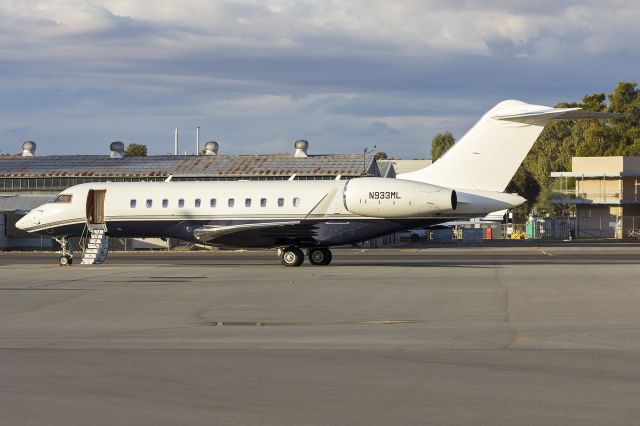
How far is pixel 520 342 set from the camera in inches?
538

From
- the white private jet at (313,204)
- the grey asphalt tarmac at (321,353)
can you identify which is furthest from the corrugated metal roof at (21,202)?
the grey asphalt tarmac at (321,353)

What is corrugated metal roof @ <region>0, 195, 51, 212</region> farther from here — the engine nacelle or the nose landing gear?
the engine nacelle

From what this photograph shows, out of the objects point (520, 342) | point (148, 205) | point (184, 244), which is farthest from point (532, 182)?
point (520, 342)

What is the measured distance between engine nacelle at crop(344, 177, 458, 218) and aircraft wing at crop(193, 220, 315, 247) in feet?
6.04

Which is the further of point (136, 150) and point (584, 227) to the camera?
point (136, 150)

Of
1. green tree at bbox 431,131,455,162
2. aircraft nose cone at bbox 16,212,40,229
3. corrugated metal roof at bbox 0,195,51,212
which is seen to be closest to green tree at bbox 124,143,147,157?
green tree at bbox 431,131,455,162

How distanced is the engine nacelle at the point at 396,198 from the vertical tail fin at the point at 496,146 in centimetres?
118

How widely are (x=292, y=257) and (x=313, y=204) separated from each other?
2.03 metres

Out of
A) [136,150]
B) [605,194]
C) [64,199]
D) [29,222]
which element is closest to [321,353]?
[64,199]

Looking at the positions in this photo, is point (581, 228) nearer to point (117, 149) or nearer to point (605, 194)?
point (605, 194)

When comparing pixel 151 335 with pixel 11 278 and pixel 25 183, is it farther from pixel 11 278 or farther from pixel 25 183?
pixel 25 183

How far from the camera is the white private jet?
31234 mm

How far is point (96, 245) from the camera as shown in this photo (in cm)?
3544

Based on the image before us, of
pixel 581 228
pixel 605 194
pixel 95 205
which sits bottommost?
pixel 581 228
